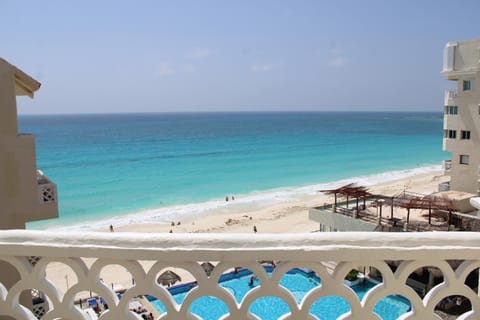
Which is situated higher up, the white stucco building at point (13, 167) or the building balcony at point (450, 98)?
the building balcony at point (450, 98)

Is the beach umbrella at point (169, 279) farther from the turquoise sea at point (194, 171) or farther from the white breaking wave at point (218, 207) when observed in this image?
the turquoise sea at point (194, 171)

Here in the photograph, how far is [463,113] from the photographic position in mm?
Result: 27297

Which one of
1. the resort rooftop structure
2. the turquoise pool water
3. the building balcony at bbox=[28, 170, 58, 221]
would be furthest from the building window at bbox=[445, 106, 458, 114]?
the resort rooftop structure

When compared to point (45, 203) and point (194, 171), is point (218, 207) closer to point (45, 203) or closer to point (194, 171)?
point (194, 171)

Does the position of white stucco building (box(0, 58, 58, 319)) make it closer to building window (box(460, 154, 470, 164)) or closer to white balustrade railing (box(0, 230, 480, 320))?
white balustrade railing (box(0, 230, 480, 320))

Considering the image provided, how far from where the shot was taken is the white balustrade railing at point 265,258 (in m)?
2.40

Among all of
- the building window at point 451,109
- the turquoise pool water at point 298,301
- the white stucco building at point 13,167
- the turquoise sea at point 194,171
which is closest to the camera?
the white stucco building at point 13,167

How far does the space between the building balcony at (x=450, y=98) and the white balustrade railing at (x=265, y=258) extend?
28.2 m

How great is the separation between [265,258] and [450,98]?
29.0 m

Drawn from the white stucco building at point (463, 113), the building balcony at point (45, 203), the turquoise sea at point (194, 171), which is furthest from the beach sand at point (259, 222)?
the building balcony at point (45, 203)

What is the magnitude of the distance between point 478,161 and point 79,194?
41328 millimetres

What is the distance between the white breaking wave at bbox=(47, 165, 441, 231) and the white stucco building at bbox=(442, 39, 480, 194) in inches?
753

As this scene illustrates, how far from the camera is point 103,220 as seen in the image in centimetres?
3950

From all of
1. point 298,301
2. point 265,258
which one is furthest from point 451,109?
point 265,258
